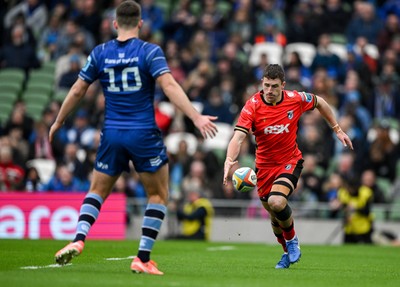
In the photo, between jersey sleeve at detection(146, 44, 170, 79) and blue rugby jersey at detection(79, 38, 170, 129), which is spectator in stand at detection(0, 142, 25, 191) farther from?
jersey sleeve at detection(146, 44, 170, 79)

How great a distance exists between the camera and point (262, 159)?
520 inches

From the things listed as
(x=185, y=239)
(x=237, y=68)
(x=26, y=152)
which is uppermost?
(x=237, y=68)

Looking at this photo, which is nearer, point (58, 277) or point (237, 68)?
point (58, 277)

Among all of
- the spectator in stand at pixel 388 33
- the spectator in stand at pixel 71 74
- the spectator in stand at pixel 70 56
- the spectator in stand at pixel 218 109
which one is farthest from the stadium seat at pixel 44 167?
the spectator in stand at pixel 388 33

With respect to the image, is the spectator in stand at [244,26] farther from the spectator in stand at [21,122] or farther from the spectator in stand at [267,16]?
the spectator in stand at [21,122]

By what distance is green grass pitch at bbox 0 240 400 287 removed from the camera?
10133 millimetres

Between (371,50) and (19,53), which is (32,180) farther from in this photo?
(371,50)

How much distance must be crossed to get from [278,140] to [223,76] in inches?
486

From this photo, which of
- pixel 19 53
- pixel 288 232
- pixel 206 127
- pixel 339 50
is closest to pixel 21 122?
pixel 19 53

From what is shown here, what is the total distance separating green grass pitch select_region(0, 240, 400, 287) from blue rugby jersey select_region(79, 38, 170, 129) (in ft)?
5.30

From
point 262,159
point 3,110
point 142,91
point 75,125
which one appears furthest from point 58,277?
point 3,110

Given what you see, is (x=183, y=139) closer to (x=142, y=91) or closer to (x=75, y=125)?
(x=75, y=125)

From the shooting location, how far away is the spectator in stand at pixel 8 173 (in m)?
21.7

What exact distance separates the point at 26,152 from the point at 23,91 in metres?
4.50
